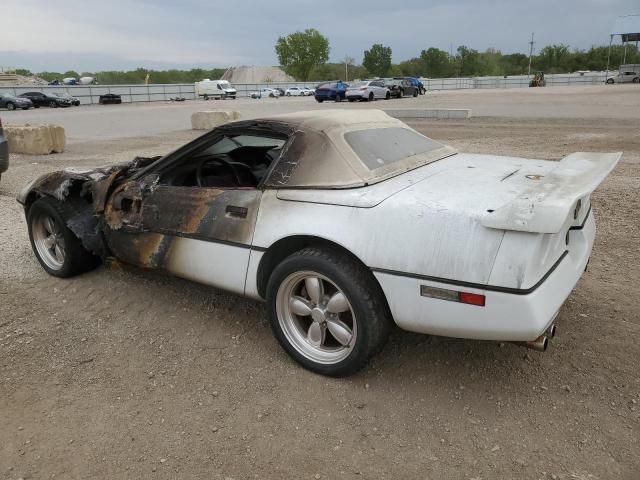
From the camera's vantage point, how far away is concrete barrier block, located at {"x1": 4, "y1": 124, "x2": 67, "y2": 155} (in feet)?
40.9

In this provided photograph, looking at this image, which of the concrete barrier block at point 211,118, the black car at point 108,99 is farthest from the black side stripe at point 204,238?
the black car at point 108,99

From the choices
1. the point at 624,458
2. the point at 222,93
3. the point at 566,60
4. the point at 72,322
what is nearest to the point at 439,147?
the point at 624,458

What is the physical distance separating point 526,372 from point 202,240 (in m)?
2.05

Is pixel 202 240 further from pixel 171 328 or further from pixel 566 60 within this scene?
pixel 566 60

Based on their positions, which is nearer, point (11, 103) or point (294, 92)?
point (11, 103)

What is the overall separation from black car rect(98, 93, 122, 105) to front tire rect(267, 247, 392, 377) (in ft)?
159

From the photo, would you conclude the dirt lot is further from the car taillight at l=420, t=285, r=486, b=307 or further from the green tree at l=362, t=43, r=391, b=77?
the green tree at l=362, t=43, r=391, b=77

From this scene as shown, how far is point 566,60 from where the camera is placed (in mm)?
93438

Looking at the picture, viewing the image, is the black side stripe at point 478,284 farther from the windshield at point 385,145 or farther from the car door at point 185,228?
the car door at point 185,228

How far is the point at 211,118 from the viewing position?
1772 centimetres

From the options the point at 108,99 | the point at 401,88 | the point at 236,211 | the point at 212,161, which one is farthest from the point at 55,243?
the point at 108,99

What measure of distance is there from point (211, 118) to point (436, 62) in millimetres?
88323

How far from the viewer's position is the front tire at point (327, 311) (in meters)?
2.60

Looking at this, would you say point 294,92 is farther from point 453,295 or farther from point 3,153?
point 453,295
